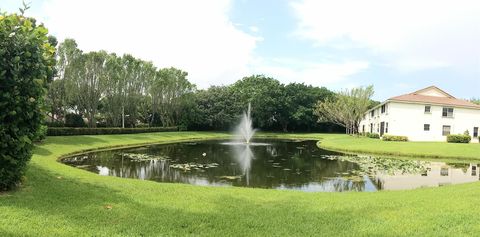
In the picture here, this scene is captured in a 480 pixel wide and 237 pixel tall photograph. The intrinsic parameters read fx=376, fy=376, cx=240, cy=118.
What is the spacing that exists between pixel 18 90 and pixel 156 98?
1820 inches

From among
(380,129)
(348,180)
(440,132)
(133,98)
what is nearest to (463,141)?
(440,132)

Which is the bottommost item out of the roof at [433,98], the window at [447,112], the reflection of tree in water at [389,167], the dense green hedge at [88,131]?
the reflection of tree in water at [389,167]

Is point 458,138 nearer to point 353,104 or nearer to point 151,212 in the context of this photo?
point 353,104

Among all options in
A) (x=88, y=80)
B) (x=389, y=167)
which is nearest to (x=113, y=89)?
(x=88, y=80)

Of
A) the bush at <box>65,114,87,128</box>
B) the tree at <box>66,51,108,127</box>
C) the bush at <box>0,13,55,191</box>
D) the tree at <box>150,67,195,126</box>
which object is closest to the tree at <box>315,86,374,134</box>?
the tree at <box>150,67,195,126</box>

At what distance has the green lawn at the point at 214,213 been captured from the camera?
5906 mm

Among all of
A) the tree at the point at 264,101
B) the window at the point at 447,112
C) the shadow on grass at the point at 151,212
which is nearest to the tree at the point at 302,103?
the tree at the point at 264,101

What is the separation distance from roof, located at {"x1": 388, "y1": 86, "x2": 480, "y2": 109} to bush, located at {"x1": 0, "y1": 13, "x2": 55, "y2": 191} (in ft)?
128

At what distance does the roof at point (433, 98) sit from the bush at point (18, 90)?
38.9 meters

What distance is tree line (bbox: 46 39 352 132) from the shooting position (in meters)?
38.4

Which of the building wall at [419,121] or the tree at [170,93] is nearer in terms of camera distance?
the building wall at [419,121]

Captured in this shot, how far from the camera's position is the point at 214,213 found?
7.11m

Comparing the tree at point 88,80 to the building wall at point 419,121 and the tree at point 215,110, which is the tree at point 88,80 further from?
the building wall at point 419,121

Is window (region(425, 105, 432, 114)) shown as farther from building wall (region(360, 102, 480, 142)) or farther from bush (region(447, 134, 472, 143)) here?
bush (region(447, 134, 472, 143))
